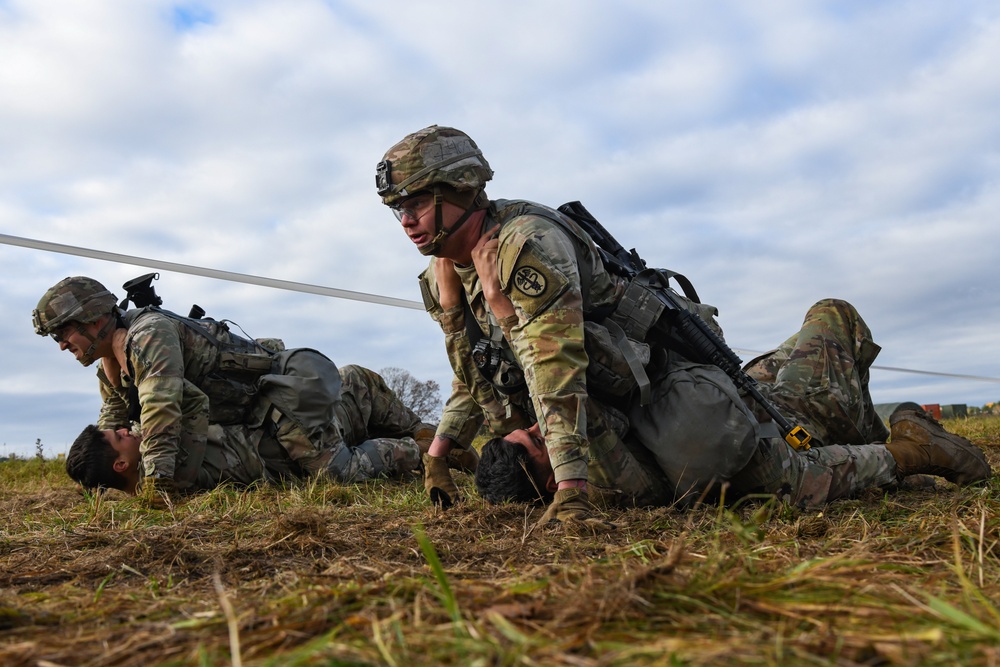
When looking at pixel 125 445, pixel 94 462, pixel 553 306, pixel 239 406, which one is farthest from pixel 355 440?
pixel 553 306

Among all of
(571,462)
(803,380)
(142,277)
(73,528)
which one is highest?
(142,277)

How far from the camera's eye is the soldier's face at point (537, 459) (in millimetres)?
4105

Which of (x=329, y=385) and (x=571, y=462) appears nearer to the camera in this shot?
(x=571, y=462)

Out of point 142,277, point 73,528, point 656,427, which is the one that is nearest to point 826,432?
point 656,427

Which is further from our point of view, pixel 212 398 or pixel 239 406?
pixel 239 406

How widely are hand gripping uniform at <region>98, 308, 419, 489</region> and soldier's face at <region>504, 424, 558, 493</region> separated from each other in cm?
278

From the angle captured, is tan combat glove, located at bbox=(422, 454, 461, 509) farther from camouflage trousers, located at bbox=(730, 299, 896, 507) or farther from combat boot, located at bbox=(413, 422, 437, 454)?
combat boot, located at bbox=(413, 422, 437, 454)

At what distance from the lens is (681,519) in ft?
11.3

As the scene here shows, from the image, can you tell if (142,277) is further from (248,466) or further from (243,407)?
(248,466)

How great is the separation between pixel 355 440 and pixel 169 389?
77.1 inches

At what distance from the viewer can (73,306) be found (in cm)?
630

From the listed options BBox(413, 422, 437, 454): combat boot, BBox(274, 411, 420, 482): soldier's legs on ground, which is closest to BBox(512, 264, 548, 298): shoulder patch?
BBox(274, 411, 420, 482): soldier's legs on ground

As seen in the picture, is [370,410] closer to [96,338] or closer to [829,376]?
[96,338]

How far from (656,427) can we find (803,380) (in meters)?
1.31
